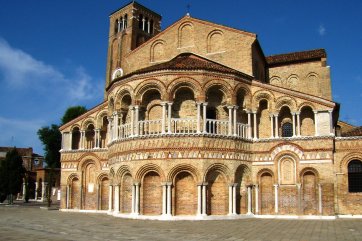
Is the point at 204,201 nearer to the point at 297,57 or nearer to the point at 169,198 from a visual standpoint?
the point at 169,198

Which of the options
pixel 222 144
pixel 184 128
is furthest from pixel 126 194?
pixel 222 144

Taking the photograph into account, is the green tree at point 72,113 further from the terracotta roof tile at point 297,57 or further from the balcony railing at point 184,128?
the balcony railing at point 184,128

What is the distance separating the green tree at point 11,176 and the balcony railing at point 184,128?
931 inches

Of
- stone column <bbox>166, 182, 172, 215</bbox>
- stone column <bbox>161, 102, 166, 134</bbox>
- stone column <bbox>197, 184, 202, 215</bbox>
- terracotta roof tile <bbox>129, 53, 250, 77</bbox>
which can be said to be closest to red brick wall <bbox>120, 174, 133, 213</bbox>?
stone column <bbox>166, 182, 172, 215</bbox>

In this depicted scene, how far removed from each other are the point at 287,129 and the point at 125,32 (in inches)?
971

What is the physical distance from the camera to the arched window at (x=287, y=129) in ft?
81.3

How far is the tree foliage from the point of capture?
55.2 m

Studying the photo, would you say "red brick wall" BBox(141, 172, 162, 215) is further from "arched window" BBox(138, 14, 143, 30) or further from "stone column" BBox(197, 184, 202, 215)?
"arched window" BBox(138, 14, 143, 30)

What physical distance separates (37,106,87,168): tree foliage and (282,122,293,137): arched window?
36232 mm

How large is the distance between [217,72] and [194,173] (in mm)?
5775

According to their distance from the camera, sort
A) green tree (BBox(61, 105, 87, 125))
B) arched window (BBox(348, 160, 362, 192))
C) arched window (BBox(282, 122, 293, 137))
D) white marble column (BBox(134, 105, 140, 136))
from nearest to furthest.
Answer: white marble column (BBox(134, 105, 140, 136)), arched window (BBox(348, 160, 362, 192)), arched window (BBox(282, 122, 293, 137)), green tree (BBox(61, 105, 87, 125))

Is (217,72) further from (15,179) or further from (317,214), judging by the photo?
(15,179)

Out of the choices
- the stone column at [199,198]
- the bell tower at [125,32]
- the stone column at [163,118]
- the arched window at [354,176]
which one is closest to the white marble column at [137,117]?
the stone column at [163,118]

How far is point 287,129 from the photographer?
24.9 metres
